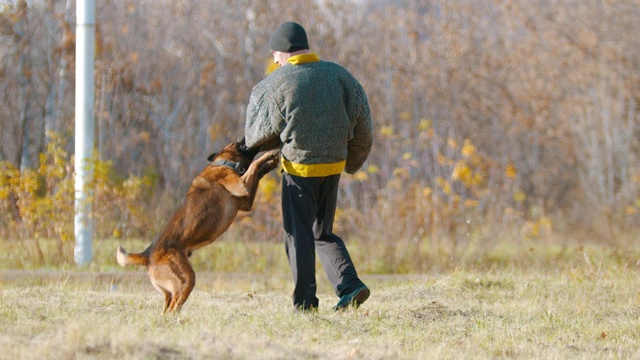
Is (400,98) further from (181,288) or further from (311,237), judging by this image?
(181,288)

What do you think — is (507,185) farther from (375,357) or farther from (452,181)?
(375,357)

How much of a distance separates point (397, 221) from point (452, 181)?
3.77 meters

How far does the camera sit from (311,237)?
7586 millimetres

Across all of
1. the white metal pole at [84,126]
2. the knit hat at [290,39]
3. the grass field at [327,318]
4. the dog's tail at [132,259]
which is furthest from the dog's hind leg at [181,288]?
the white metal pole at [84,126]

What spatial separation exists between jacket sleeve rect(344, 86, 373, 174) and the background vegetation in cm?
587

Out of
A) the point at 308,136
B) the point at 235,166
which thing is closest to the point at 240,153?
the point at 235,166

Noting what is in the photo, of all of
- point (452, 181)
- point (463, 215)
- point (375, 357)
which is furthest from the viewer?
point (452, 181)

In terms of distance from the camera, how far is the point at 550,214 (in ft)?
59.8

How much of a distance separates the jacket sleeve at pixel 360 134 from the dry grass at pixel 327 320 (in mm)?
1226

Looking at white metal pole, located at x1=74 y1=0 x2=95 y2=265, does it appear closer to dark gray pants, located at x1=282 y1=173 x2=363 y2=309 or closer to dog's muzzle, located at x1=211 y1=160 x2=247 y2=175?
dog's muzzle, located at x1=211 y1=160 x2=247 y2=175

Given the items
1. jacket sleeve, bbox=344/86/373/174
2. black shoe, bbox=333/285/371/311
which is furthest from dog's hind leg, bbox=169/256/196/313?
jacket sleeve, bbox=344/86/373/174

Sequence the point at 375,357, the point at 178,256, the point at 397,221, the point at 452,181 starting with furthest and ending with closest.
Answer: the point at 452,181, the point at 397,221, the point at 178,256, the point at 375,357

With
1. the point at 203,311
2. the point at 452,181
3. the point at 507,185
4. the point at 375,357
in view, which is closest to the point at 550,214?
the point at 507,185

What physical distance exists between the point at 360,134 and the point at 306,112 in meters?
0.67
